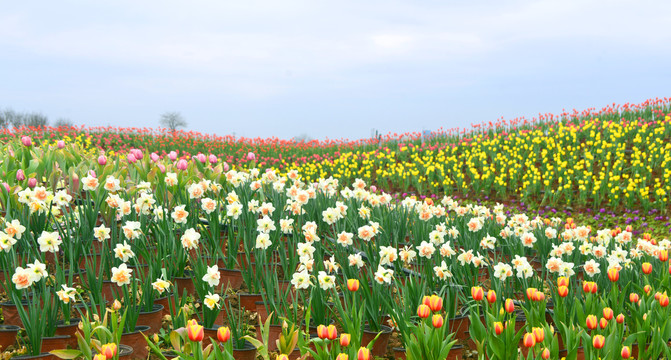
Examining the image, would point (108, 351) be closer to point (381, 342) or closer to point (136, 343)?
point (136, 343)

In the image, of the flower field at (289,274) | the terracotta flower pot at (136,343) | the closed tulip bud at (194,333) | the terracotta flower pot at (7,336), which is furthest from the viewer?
the terracotta flower pot at (7,336)

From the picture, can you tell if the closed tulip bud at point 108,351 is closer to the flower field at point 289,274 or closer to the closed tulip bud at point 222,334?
the flower field at point 289,274

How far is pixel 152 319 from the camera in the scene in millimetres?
2943

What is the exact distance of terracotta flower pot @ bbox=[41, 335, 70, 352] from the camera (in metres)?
Result: 2.66

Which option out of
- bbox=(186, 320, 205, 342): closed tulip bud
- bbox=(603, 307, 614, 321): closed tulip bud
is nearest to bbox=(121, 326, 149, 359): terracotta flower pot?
bbox=(186, 320, 205, 342): closed tulip bud

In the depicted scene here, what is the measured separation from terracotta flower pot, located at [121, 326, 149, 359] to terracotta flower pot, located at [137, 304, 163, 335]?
10 centimetres

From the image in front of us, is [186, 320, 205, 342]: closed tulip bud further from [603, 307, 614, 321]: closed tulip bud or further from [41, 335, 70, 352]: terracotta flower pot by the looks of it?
[603, 307, 614, 321]: closed tulip bud

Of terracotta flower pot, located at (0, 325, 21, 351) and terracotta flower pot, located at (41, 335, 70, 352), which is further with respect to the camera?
terracotta flower pot, located at (0, 325, 21, 351)

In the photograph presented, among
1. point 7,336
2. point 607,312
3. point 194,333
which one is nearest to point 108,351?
point 194,333

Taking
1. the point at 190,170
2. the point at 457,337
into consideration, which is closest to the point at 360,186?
the point at 190,170

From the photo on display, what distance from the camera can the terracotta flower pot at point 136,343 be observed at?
2.70 meters

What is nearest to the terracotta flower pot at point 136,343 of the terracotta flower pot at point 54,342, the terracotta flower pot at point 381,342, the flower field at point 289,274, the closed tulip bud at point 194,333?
the flower field at point 289,274

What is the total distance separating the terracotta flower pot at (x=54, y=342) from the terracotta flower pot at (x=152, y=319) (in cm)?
36

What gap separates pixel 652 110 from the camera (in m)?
13.7
